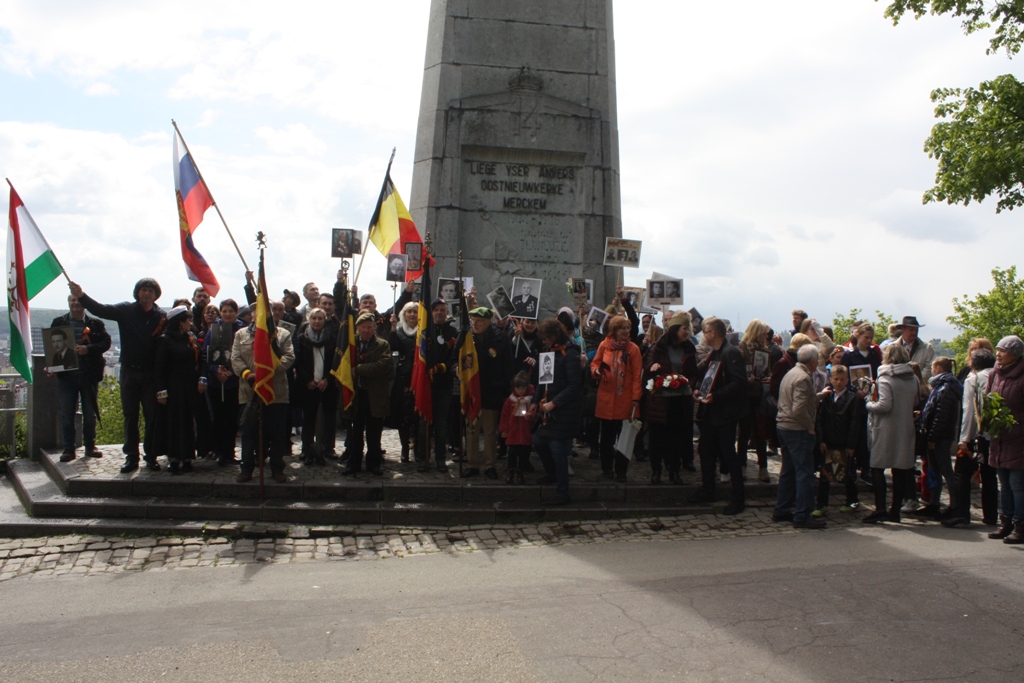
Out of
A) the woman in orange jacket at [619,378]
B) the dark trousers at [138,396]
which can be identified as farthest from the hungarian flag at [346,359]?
the woman in orange jacket at [619,378]

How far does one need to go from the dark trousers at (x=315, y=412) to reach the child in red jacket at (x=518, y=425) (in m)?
1.96

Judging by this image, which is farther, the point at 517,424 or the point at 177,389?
the point at 177,389

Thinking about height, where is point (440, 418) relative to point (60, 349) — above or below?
below

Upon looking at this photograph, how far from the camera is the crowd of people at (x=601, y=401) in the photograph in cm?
837

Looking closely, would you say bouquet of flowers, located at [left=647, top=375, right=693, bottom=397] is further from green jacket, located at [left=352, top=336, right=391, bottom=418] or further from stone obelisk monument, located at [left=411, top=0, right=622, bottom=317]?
stone obelisk monument, located at [left=411, top=0, right=622, bottom=317]

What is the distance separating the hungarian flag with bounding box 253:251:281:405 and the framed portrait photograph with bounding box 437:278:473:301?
337 cm

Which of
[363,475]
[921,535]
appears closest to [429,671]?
[363,475]

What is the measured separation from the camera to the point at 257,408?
8.70 metres

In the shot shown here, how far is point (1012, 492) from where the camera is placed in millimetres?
7918

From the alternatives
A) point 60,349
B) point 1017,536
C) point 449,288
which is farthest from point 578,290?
point 60,349

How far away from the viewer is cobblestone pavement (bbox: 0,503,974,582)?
6.97 m

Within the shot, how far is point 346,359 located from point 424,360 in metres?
0.78

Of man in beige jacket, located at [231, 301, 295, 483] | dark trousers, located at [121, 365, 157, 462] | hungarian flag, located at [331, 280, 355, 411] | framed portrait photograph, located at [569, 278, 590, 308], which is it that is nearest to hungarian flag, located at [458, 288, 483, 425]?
hungarian flag, located at [331, 280, 355, 411]

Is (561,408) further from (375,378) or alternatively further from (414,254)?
(414,254)
